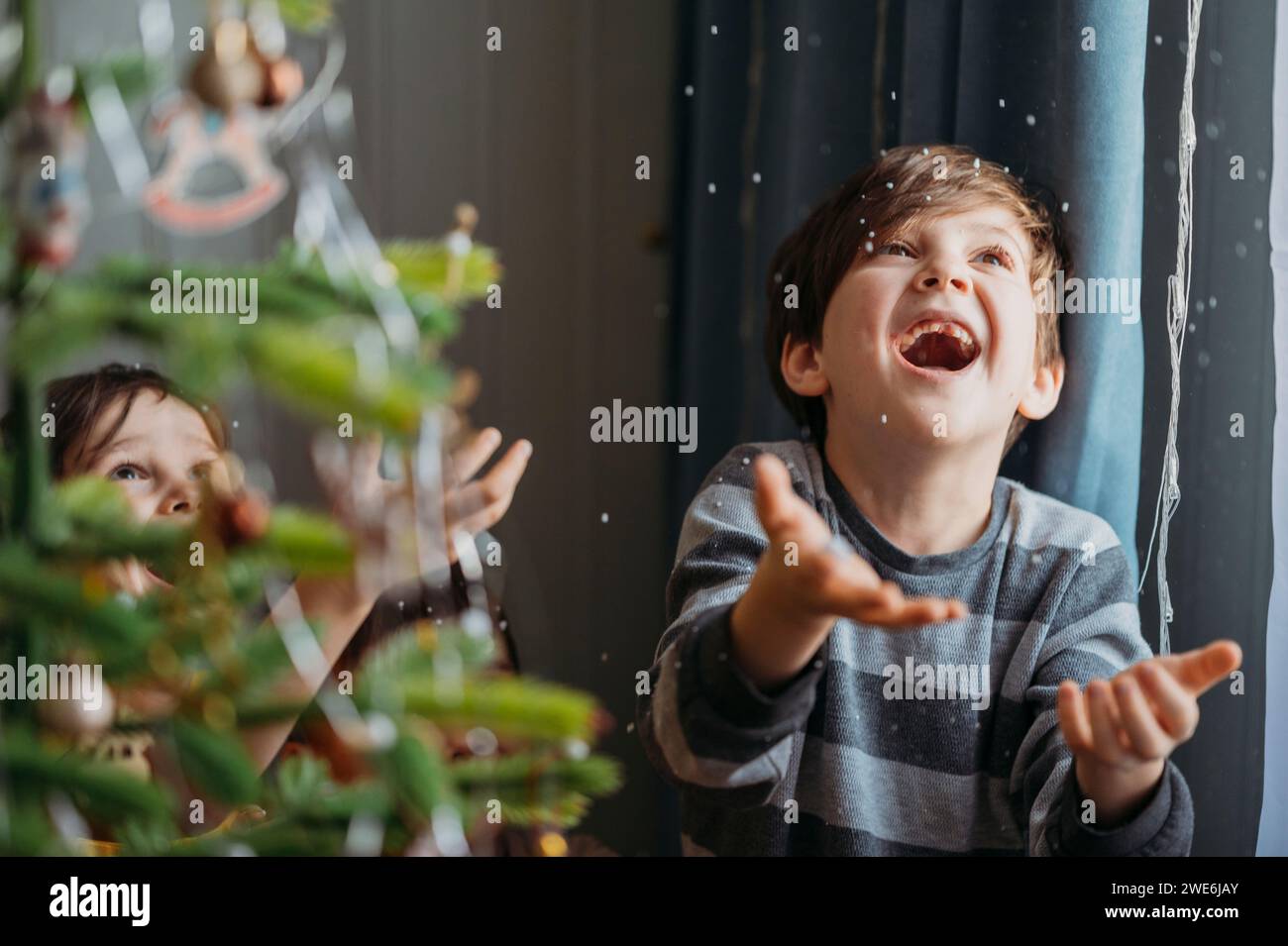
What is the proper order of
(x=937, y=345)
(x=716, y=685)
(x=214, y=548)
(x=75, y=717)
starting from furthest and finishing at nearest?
Answer: (x=937, y=345) → (x=716, y=685) → (x=75, y=717) → (x=214, y=548)

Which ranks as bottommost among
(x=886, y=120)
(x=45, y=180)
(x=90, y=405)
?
(x=90, y=405)

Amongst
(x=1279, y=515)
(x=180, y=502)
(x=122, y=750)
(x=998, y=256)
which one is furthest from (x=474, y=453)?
(x=1279, y=515)

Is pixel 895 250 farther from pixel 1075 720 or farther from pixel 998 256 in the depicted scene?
pixel 1075 720

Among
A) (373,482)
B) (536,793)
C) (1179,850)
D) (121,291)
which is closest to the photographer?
(121,291)

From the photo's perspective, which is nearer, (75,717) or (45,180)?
(45,180)

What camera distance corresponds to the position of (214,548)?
0.61m

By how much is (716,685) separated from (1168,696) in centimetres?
33

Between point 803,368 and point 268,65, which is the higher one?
point 268,65

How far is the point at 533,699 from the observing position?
63 centimetres

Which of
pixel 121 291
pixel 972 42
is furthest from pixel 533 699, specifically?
pixel 972 42

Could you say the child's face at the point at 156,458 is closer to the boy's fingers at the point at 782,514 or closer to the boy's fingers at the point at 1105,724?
the boy's fingers at the point at 782,514

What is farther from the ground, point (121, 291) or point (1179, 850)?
point (121, 291)

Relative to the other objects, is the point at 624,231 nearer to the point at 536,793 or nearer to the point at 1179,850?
the point at 536,793
